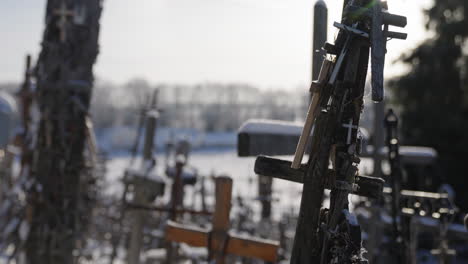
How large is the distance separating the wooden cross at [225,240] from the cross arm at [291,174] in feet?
5.49

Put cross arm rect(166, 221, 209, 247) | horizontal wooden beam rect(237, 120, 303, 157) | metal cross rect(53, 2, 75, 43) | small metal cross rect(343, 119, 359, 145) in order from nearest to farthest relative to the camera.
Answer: small metal cross rect(343, 119, 359, 145), horizontal wooden beam rect(237, 120, 303, 157), cross arm rect(166, 221, 209, 247), metal cross rect(53, 2, 75, 43)

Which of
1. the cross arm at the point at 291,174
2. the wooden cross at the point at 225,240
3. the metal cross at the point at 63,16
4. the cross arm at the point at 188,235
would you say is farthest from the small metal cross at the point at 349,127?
the metal cross at the point at 63,16

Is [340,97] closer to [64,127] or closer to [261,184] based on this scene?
[64,127]

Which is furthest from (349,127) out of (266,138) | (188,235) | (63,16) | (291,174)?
(63,16)

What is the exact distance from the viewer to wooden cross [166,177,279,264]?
420 cm

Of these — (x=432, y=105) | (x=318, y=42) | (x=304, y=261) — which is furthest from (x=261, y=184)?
(x=304, y=261)

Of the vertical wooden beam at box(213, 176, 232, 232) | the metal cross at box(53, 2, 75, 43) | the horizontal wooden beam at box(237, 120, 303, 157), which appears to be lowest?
the vertical wooden beam at box(213, 176, 232, 232)

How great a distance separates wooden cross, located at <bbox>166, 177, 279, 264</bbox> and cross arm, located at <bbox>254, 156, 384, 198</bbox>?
1675 millimetres

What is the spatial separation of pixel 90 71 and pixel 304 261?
389cm

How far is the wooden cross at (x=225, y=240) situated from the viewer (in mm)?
4203

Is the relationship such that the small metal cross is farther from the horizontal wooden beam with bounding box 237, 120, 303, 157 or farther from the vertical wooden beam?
the vertical wooden beam

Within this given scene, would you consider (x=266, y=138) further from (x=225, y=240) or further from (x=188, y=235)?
(x=188, y=235)

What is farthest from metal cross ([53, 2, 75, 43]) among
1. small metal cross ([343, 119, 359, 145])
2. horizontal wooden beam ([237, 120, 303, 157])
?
small metal cross ([343, 119, 359, 145])

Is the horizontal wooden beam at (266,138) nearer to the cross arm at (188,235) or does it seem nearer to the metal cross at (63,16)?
the cross arm at (188,235)
